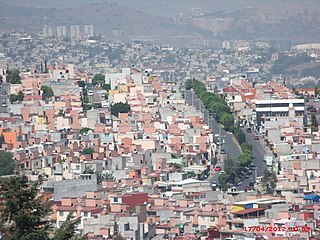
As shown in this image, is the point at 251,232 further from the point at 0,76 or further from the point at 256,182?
the point at 0,76

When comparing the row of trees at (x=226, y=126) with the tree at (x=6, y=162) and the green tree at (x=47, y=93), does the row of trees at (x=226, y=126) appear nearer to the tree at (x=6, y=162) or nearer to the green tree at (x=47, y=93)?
the tree at (x=6, y=162)

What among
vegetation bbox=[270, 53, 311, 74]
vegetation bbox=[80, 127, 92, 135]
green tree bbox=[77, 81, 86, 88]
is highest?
green tree bbox=[77, 81, 86, 88]

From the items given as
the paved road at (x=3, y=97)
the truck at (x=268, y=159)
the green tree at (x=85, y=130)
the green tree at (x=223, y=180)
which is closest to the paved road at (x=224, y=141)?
the green tree at (x=223, y=180)

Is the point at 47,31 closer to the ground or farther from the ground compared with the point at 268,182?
farther from the ground

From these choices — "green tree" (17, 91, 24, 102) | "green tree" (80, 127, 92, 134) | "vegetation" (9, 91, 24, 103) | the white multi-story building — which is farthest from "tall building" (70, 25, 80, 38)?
"green tree" (80, 127, 92, 134)

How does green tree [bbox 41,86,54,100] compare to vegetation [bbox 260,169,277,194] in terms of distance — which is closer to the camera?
vegetation [bbox 260,169,277,194]

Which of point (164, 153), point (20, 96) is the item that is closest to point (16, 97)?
point (20, 96)

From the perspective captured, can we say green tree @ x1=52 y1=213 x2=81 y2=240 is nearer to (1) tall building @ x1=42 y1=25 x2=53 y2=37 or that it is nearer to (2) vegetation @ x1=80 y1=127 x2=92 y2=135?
(2) vegetation @ x1=80 y1=127 x2=92 y2=135

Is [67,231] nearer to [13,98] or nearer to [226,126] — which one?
[226,126]
